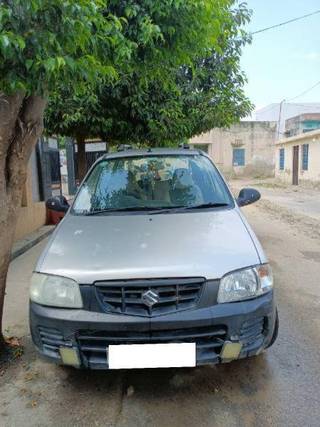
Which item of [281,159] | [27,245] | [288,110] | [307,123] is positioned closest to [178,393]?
[27,245]

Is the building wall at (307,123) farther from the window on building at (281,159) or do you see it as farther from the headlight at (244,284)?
the headlight at (244,284)

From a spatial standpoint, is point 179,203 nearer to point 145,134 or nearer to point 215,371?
point 215,371

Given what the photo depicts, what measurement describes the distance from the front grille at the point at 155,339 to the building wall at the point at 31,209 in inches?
221

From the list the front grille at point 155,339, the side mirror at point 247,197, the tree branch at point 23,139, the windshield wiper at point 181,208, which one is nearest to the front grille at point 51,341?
the front grille at point 155,339

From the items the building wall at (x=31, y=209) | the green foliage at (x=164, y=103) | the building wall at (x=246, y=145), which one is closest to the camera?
the green foliage at (x=164, y=103)

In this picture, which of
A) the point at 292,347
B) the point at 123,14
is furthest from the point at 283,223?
the point at 123,14

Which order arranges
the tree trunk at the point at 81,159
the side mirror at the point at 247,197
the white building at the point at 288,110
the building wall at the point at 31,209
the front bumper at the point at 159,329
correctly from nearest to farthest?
1. the front bumper at the point at 159,329
2. the side mirror at the point at 247,197
3. the building wall at the point at 31,209
4. the tree trunk at the point at 81,159
5. the white building at the point at 288,110

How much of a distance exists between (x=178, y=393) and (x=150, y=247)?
1019 mm

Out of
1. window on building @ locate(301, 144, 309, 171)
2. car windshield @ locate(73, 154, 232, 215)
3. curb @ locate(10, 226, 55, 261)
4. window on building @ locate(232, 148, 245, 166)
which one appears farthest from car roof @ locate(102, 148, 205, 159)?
window on building @ locate(232, 148, 245, 166)

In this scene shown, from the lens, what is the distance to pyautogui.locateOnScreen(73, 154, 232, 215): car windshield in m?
3.42

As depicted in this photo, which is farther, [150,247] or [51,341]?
A: [150,247]

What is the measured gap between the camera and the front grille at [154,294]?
2299 mm

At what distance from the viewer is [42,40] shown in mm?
2277

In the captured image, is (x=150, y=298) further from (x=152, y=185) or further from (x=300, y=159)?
(x=300, y=159)
